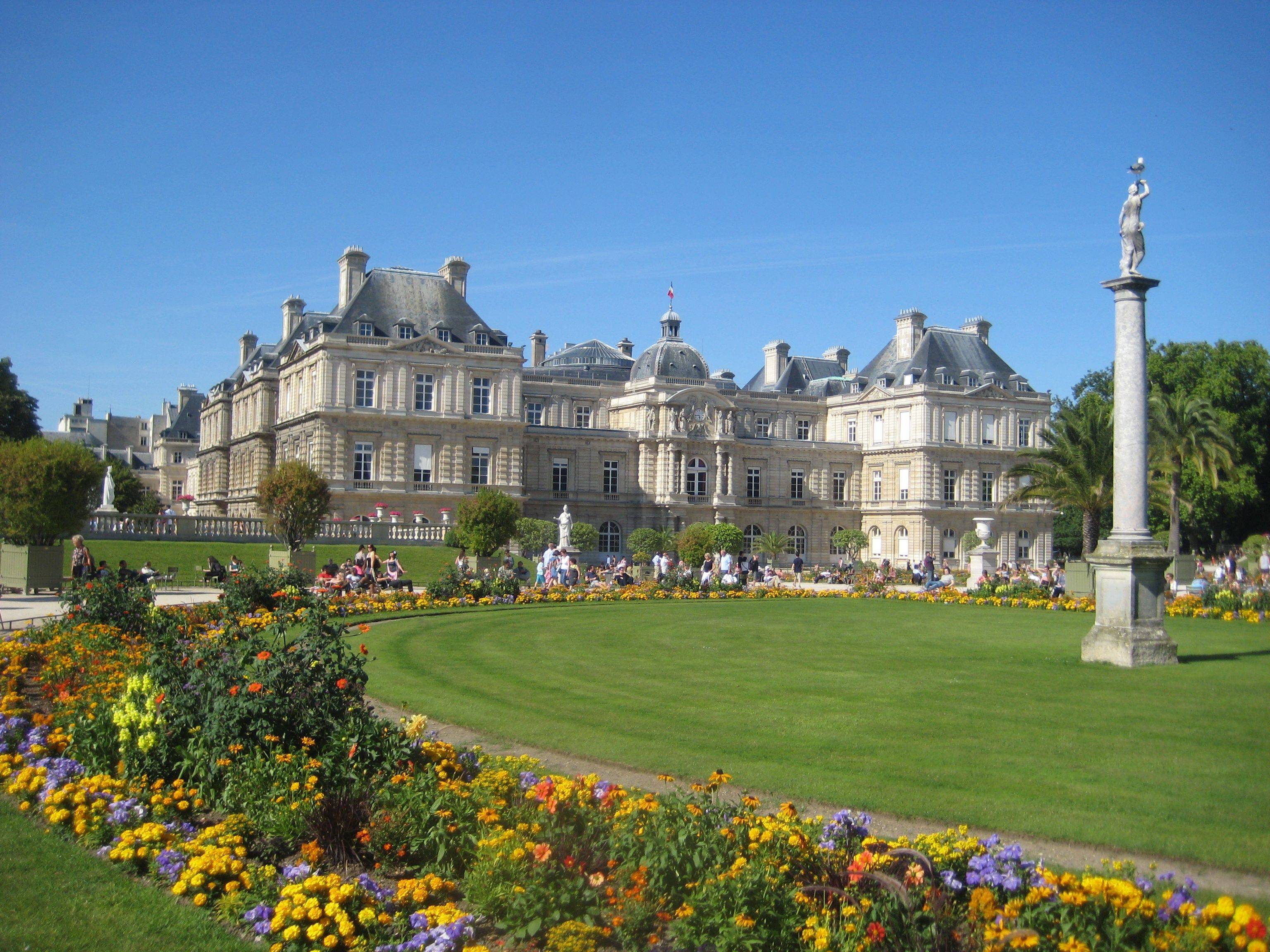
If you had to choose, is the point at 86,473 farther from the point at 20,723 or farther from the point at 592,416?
the point at 592,416

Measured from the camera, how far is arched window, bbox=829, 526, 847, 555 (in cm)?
6731

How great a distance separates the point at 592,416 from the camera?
68.1m

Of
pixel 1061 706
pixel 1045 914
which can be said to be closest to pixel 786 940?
pixel 1045 914

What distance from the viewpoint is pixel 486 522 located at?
113ft

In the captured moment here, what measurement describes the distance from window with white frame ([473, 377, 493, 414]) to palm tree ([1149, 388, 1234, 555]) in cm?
2958

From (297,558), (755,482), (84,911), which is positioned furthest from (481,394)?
(84,911)

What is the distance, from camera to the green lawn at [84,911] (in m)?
5.64

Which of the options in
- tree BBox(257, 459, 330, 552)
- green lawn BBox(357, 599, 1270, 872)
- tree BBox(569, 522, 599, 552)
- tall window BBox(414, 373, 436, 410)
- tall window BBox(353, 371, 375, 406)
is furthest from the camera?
tree BBox(569, 522, 599, 552)

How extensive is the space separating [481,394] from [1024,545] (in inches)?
1413

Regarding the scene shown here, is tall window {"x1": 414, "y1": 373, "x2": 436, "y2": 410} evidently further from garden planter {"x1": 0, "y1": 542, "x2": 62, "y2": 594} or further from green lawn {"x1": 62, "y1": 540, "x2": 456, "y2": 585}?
garden planter {"x1": 0, "y1": 542, "x2": 62, "y2": 594}

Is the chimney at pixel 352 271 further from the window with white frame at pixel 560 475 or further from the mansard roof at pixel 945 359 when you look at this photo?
the mansard roof at pixel 945 359

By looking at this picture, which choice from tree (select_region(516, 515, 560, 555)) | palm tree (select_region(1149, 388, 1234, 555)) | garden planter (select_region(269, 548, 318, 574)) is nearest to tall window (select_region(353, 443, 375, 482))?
tree (select_region(516, 515, 560, 555))

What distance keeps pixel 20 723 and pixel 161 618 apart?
249cm

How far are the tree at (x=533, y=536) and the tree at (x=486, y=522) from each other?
36.9ft
